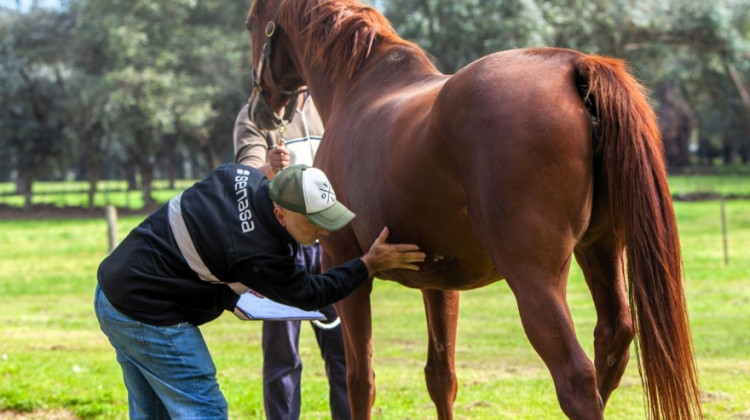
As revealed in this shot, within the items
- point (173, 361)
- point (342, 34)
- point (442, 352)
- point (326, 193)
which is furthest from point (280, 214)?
point (342, 34)

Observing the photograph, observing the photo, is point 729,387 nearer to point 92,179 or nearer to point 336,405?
point 336,405

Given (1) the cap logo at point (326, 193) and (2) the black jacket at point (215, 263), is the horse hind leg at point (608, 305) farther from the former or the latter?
(1) the cap logo at point (326, 193)

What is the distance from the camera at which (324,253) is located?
4.51 m

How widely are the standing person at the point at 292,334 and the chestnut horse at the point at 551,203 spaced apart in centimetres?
155

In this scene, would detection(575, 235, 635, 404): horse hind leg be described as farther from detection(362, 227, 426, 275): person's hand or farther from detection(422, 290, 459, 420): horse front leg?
detection(422, 290, 459, 420): horse front leg

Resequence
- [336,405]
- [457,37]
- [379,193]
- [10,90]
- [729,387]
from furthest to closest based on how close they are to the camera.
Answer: [10,90], [457,37], [729,387], [336,405], [379,193]

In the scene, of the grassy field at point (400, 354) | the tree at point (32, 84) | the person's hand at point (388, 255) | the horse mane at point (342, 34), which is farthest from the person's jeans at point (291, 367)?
the tree at point (32, 84)

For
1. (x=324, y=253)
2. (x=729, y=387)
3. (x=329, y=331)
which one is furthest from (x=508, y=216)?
(x=729, y=387)

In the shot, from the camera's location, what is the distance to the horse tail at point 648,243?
3.05 m

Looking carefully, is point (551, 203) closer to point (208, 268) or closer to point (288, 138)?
point (208, 268)

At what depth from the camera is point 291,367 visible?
17.3 ft

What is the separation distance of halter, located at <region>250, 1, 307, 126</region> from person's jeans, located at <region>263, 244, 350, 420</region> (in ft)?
2.63

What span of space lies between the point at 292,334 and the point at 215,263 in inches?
83.8

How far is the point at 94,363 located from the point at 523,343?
4.07 meters
